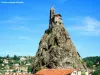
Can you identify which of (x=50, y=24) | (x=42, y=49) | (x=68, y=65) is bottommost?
(x=68, y=65)

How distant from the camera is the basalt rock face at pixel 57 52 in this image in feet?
449

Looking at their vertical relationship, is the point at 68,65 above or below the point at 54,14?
below

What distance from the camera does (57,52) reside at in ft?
463

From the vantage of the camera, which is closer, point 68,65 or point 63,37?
point 68,65

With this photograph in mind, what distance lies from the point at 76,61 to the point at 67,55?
477 cm

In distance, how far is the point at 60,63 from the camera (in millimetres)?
135750

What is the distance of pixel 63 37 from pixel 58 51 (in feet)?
35.9

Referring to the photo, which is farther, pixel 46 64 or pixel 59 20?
pixel 59 20

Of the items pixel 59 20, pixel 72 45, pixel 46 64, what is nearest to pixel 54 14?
pixel 59 20

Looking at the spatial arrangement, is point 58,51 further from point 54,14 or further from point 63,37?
point 54,14

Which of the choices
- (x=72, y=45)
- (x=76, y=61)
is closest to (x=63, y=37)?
(x=72, y=45)

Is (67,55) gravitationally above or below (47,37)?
below

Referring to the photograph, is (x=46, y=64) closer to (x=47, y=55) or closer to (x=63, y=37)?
(x=47, y=55)

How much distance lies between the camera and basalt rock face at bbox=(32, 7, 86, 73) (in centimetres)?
13700
